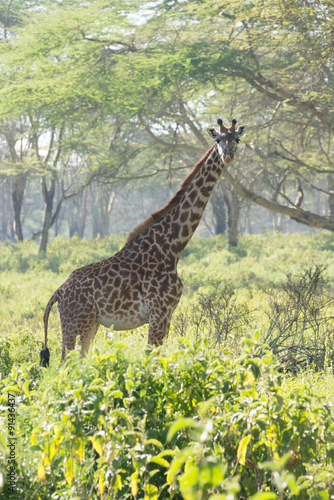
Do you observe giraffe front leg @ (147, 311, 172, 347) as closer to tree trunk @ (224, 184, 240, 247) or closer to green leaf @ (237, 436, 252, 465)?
green leaf @ (237, 436, 252, 465)

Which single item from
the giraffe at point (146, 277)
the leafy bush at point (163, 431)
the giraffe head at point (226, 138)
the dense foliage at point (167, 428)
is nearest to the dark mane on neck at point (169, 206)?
the giraffe at point (146, 277)

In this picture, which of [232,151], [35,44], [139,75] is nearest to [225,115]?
[139,75]

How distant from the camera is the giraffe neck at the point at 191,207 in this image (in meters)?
5.41

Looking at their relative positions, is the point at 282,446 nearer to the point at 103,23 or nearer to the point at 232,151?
the point at 232,151

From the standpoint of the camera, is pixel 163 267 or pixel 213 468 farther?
pixel 163 267

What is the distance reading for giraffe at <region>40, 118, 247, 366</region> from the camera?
5133mm

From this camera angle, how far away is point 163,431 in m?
3.03

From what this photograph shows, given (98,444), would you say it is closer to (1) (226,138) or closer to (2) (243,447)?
(2) (243,447)

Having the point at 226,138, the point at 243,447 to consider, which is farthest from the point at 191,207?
the point at 243,447

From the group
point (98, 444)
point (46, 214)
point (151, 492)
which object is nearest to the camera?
point (151, 492)

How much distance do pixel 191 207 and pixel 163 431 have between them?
9.35 ft

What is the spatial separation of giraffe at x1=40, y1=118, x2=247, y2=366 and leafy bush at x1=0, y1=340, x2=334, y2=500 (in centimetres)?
176

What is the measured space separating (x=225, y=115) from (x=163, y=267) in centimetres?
1174

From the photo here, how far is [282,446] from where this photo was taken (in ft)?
8.86
